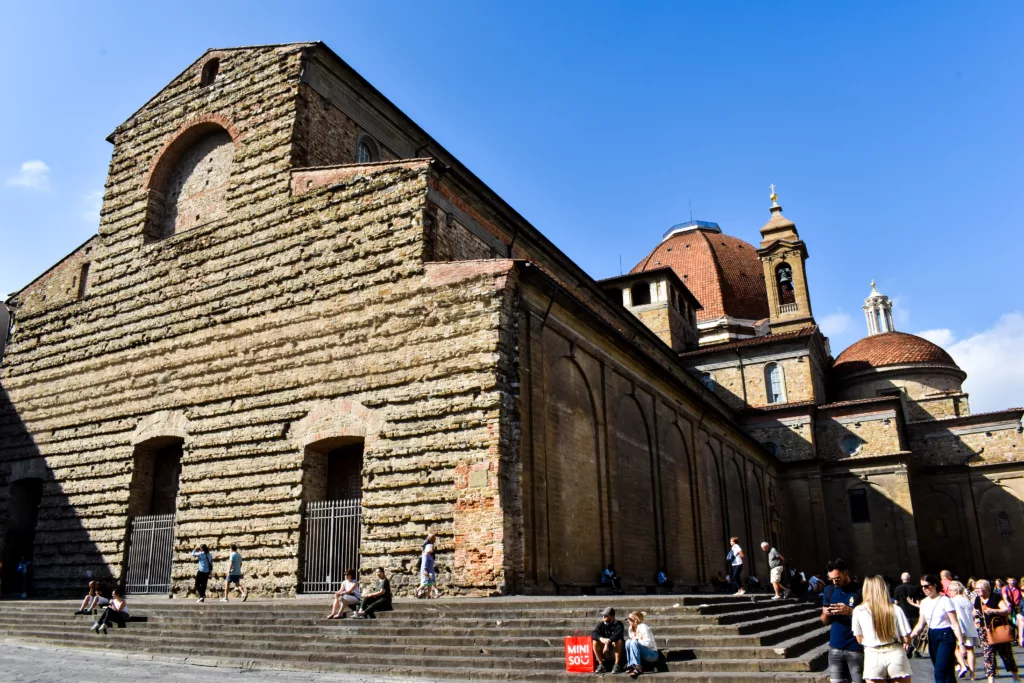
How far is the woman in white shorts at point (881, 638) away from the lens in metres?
6.07

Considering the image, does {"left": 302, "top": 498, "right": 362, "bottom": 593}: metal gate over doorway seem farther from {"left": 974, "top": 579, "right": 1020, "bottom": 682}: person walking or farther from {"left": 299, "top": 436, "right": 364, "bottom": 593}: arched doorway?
{"left": 974, "top": 579, "right": 1020, "bottom": 682}: person walking

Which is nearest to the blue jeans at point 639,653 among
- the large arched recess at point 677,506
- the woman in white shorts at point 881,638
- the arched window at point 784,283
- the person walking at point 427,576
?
the woman in white shorts at point 881,638

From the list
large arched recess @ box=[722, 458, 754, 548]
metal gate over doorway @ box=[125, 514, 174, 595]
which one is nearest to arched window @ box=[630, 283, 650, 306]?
large arched recess @ box=[722, 458, 754, 548]

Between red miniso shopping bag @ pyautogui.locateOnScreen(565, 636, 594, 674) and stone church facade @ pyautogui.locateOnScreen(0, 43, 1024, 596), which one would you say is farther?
stone church facade @ pyautogui.locateOnScreen(0, 43, 1024, 596)

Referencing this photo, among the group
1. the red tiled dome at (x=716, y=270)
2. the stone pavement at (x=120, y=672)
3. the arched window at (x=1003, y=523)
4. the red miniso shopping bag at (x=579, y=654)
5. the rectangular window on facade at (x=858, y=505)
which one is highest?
the red tiled dome at (x=716, y=270)

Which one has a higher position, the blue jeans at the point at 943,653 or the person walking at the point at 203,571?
the person walking at the point at 203,571

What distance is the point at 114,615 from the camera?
14.2 meters

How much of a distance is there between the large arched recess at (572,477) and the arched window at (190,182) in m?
9.76

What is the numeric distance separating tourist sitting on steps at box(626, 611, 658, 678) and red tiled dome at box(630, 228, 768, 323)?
3940 centimetres

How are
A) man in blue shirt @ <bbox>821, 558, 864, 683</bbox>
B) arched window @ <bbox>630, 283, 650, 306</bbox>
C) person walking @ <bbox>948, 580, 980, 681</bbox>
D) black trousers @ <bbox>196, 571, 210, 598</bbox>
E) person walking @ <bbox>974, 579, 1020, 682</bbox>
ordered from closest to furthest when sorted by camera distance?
man in blue shirt @ <bbox>821, 558, 864, 683</bbox>, person walking @ <bbox>948, 580, 980, 681</bbox>, person walking @ <bbox>974, 579, 1020, 682</bbox>, black trousers @ <bbox>196, 571, 210, 598</bbox>, arched window @ <bbox>630, 283, 650, 306</bbox>

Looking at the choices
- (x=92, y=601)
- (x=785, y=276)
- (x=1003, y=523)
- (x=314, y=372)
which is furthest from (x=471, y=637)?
(x=785, y=276)

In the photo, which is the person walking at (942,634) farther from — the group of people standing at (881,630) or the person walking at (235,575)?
the person walking at (235,575)

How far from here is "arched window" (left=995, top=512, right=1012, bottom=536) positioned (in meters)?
37.9

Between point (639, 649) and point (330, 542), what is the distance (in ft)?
26.4
